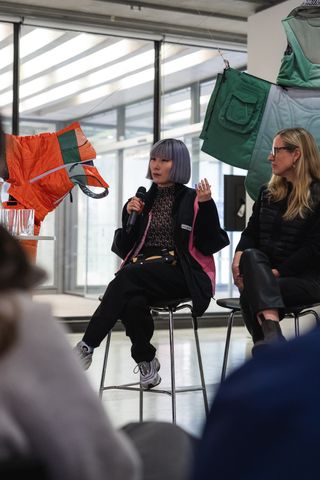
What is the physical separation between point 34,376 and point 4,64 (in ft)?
22.1

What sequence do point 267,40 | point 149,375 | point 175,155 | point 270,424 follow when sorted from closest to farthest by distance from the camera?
point 270,424 < point 149,375 < point 175,155 < point 267,40

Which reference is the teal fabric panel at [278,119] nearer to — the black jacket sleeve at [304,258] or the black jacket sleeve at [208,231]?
the black jacket sleeve at [208,231]

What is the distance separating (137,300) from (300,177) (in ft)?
3.19

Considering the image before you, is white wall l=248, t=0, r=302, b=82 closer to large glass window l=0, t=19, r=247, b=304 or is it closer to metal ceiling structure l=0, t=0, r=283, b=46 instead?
metal ceiling structure l=0, t=0, r=283, b=46

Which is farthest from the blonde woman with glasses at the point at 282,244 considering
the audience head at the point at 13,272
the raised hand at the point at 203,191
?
the audience head at the point at 13,272

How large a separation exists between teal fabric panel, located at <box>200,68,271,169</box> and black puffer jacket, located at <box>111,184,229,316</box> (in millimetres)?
505

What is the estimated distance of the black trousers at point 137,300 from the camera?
363cm

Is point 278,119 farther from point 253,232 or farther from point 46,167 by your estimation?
point 46,167

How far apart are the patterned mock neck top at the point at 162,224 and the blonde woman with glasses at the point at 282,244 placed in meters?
0.36

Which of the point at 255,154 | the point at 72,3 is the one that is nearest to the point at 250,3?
the point at 72,3

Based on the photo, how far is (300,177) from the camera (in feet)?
12.6

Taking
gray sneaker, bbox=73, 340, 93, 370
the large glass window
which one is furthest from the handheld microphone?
the large glass window

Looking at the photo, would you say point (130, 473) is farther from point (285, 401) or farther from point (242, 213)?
point (242, 213)

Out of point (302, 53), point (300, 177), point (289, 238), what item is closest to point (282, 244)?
point (289, 238)
